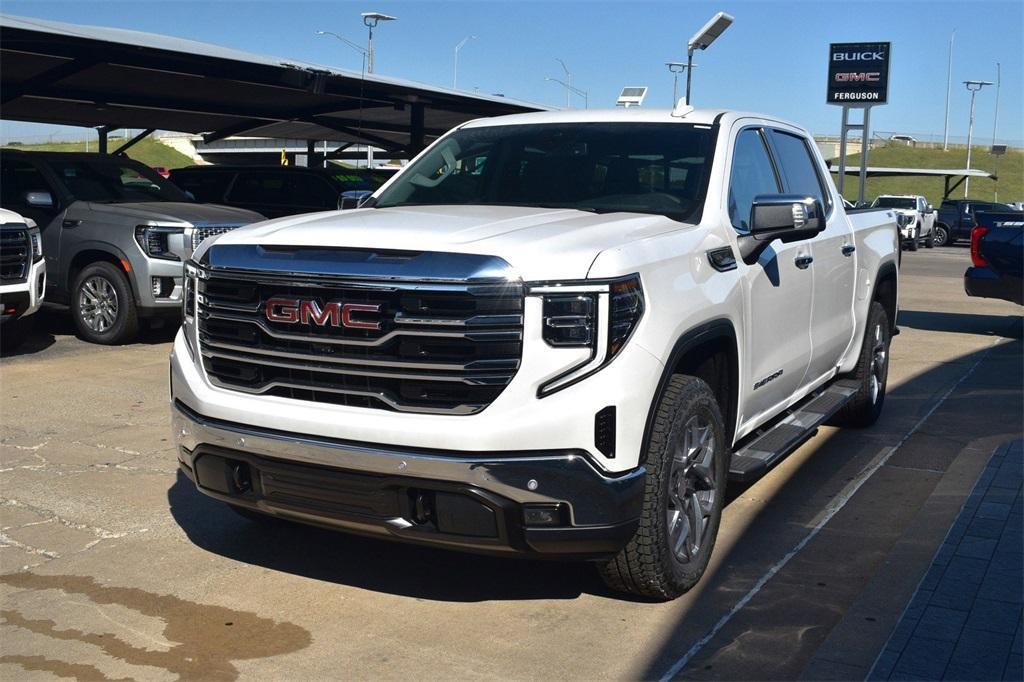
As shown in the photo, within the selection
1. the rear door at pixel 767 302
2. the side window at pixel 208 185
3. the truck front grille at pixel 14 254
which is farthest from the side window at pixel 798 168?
the side window at pixel 208 185

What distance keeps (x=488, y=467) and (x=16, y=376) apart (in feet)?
21.8

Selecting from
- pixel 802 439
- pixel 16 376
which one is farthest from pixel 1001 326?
pixel 16 376

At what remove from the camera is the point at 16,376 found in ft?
30.1

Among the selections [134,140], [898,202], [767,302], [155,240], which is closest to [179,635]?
[767,302]

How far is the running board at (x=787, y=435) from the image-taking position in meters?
4.95

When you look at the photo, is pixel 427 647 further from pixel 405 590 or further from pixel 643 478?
pixel 643 478

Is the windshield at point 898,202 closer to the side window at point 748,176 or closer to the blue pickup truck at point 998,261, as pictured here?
the blue pickup truck at point 998,261

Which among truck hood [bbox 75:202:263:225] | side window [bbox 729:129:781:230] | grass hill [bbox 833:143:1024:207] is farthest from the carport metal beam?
grass hill [bbox 833:143:1024:207]

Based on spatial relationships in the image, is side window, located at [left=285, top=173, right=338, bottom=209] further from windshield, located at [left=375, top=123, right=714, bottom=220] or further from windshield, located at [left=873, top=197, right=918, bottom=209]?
windshield, located at [left=873, top=197, right=918, bottom=209]

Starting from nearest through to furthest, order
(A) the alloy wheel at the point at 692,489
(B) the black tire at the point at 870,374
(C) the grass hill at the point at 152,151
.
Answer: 1. (A) the alloy wheel at the point at 692,489
2. (B) the black tire at the point at 870,374
3. (C) the grass hill at the point at 152,151

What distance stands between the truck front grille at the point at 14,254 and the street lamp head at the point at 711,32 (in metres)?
8.55

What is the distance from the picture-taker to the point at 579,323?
12.5ft

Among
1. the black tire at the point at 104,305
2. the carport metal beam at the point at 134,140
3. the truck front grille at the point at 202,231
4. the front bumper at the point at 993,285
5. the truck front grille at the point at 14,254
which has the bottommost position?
the black tire at the point at 104,305

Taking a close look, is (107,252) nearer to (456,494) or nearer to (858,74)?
(456,494)
